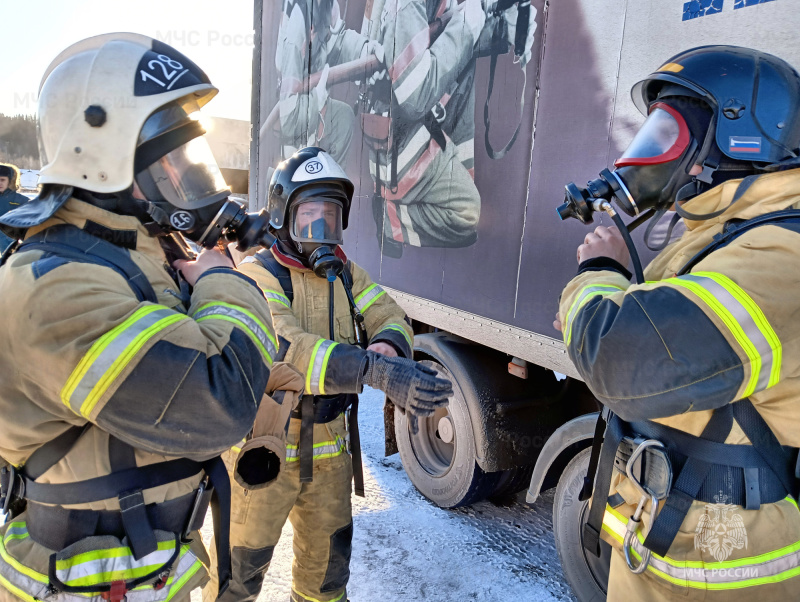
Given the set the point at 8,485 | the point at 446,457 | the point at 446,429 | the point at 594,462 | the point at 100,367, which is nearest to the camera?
the point at 100,367

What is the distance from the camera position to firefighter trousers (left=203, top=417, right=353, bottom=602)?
7.27ft

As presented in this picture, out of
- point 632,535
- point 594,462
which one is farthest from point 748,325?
point 594,462

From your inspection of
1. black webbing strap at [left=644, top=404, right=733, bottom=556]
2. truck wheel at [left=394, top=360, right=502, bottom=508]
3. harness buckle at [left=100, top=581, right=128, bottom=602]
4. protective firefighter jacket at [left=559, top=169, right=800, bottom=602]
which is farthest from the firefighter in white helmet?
truck wheel at [left=394, top=360, right=502, bottom=508]

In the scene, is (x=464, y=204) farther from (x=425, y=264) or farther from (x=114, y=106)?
(x=114, y=106)

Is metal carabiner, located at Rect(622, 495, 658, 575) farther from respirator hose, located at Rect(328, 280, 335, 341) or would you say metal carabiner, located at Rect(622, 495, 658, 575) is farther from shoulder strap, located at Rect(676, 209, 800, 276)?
respirator hose, located at Rect(328, 280, 335, 341)

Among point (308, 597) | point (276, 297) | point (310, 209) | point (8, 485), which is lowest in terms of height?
point (308, 597)

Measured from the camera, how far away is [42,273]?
44.4 inches

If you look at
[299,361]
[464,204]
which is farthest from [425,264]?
[299,361]

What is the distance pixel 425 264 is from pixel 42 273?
99.0 inches

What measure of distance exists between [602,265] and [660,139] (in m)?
0.40

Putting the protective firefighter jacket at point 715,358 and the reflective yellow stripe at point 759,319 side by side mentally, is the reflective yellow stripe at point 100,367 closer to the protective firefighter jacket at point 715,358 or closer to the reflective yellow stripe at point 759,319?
the protective firefighter jacket at point 715,358

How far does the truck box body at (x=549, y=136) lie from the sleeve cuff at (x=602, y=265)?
60cm

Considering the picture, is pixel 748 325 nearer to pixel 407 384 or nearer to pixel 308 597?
pixel 407 384

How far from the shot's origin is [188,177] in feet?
4.76
